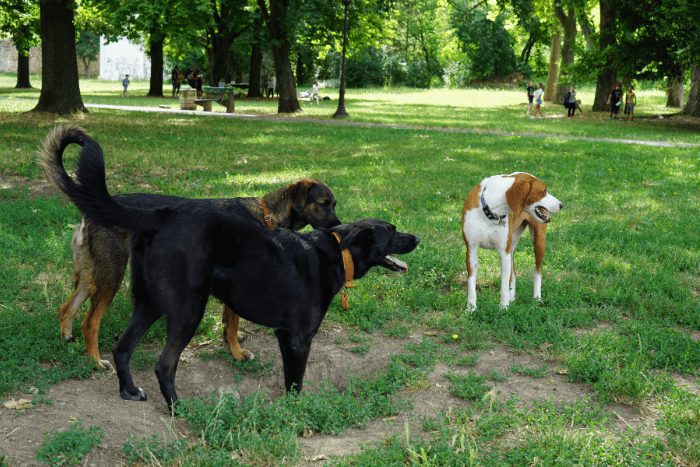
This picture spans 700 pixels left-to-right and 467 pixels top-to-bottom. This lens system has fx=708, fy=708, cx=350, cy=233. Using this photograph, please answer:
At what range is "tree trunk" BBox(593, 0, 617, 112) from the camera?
27531mm

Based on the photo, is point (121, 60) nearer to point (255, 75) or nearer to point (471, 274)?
point (255, 75)

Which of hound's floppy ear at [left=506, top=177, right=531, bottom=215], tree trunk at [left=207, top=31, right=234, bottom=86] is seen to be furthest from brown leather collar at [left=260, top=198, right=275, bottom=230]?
tree trunk at [left=207, top=31, right=234, bottom=86]

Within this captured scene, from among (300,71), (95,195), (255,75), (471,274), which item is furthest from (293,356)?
(300,71)

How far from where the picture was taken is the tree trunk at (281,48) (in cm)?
2606

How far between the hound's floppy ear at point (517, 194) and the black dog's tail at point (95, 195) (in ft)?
9.71

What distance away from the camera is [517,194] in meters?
5.95

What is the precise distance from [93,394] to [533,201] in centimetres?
381

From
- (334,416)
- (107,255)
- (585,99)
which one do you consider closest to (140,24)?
(107,255)

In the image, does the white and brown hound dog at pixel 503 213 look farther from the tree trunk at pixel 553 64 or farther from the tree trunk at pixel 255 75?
the tree trunk at pixel 255 75

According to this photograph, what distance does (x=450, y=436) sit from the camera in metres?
4.00

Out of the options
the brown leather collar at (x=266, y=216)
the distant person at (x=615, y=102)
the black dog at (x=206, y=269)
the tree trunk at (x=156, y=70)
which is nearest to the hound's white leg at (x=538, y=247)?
the black dog at (x=206, y=269)

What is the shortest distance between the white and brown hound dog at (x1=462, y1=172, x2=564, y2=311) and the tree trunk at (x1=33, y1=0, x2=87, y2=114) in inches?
678

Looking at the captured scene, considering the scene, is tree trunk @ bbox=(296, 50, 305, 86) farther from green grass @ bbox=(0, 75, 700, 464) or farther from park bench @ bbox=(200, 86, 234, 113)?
green grass @ bbox=(0, 75, 700, 464)

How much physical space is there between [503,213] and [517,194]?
0.76ft
